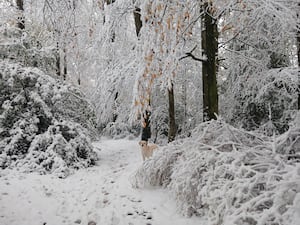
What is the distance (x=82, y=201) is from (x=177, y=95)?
274 inches

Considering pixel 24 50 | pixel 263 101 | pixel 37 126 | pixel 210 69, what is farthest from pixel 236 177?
pixel 24 50

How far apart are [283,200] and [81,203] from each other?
9.72 feet

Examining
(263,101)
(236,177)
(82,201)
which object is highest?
(263,101)

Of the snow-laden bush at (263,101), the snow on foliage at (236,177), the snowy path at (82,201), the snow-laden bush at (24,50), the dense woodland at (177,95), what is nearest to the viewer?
the snow on foliage at (236,177)

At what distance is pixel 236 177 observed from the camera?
2.54 metres

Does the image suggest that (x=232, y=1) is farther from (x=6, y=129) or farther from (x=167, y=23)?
(x=6, y=129)

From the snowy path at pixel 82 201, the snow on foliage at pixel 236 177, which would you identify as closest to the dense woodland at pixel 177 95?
the snow on foliage at pixel 236 177

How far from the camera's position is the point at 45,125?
6.78 m

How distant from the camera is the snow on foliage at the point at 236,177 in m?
2.09

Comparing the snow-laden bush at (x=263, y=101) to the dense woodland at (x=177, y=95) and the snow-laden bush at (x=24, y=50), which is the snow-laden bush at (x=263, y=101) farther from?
the snow-laden bush at (x=24, y=50)

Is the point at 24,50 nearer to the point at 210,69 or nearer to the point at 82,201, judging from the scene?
the point at 82,201

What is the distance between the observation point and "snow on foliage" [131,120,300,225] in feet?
6.84

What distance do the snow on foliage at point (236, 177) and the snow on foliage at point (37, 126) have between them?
9.01ft

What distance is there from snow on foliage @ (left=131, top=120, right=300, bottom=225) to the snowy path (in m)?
0.31
